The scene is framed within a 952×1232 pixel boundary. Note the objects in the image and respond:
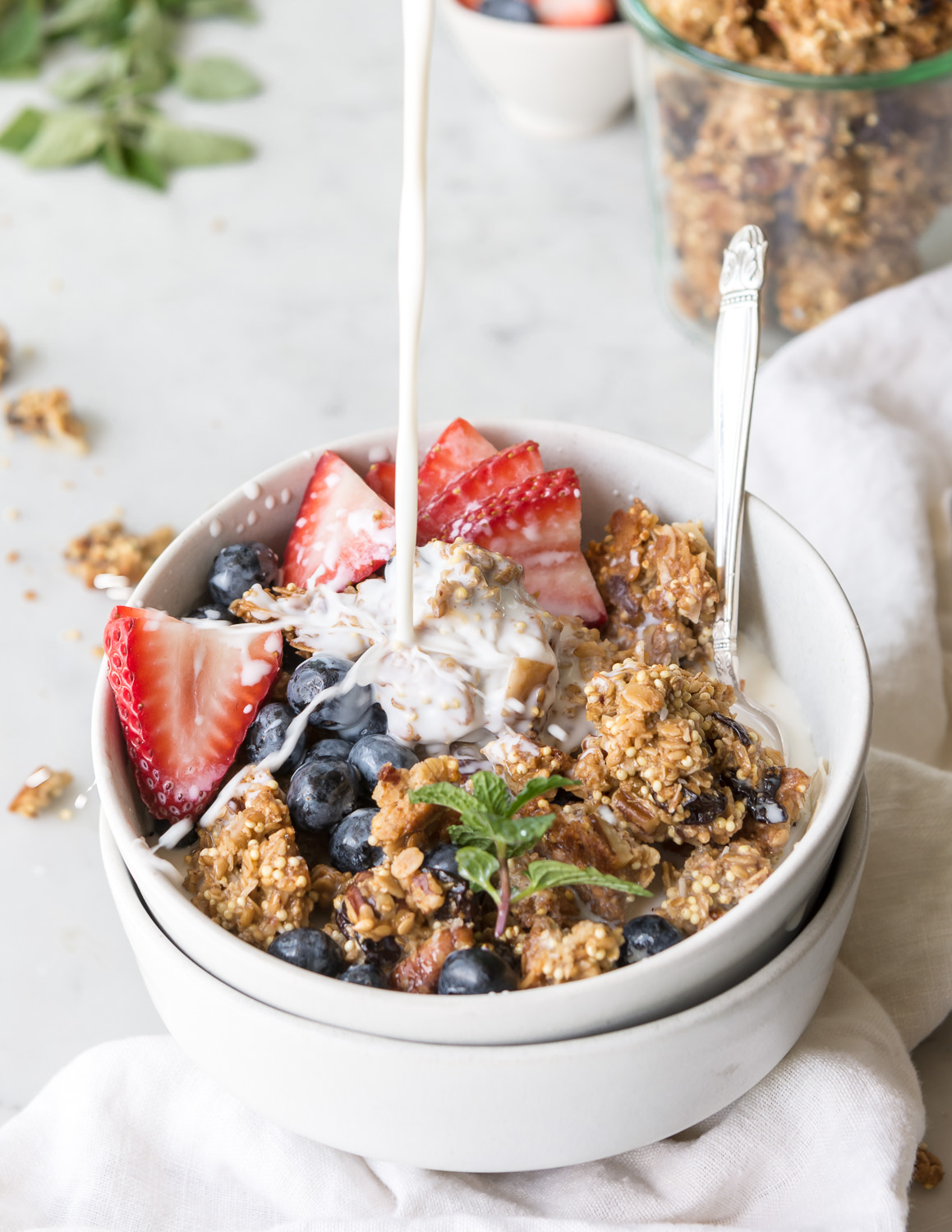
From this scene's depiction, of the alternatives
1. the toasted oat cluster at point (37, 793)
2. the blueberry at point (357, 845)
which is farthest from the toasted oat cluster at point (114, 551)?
the blueberry at point (357, 845)

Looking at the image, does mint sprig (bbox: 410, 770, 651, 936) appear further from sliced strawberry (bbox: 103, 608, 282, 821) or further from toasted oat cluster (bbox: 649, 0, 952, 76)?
toasted oat cluster (bbox: 649, 0, 952, 76)

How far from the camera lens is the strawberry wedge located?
1029 mm

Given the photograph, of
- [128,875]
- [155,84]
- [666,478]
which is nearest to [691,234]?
[666,478]

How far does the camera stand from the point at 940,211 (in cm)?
156

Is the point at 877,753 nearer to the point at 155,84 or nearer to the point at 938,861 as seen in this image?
the point at 938,861

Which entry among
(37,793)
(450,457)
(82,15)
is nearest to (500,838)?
(450,457)

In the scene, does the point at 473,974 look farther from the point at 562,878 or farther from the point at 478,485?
the point at 478,485

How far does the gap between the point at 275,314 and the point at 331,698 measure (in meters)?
1.03

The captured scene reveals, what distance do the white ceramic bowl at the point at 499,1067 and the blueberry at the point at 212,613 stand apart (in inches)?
7.5

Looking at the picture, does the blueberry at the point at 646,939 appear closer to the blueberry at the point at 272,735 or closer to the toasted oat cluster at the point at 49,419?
the blueberry at the point at 272,735

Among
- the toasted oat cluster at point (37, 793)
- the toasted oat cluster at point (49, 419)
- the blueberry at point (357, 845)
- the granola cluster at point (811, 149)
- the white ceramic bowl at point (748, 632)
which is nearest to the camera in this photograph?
the white ceramic bowl at point (748, 632)

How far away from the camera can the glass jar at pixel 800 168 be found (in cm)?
142

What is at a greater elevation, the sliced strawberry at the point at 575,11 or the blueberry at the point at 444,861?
the sliced strawberry at the point at 575,11

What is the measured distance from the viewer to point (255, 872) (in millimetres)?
859
